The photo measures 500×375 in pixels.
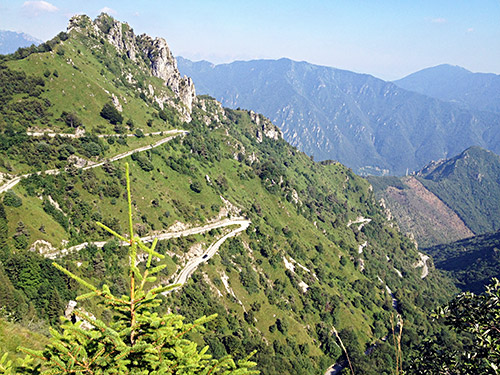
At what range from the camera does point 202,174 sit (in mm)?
166875

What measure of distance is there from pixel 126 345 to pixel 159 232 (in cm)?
11042

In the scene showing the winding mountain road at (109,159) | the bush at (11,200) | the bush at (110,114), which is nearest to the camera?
the bush at (11,200)

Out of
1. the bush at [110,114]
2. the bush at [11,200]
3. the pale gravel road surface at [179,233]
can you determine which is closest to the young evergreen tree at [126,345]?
the pale gravel road surface at [179,233]

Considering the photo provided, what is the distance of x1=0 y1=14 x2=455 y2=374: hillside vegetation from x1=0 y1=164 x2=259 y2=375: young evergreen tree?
53.3 meters

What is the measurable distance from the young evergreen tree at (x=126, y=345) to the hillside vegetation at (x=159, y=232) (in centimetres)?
5332

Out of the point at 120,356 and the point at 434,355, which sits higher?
the point at 120,356

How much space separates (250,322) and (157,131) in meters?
115

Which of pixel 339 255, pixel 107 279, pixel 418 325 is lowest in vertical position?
pixel 418 325

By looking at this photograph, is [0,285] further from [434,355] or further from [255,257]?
[255,257]

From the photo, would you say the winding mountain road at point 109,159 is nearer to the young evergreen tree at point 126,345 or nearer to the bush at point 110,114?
the bush at point 110,114

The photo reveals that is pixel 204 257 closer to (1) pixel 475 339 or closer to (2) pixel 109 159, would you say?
(2) pixel 109 159

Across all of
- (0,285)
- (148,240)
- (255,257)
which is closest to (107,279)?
(148,240)

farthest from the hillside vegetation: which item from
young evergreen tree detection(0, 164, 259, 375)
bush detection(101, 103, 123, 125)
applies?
young evergreen tree detection(0, 164, 259, 375)

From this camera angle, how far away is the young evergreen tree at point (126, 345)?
9.18 m
